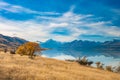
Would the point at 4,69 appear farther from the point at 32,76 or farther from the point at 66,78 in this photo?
the point at 66,78

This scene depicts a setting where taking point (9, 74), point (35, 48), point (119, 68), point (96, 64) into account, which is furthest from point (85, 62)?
point (9, 74)

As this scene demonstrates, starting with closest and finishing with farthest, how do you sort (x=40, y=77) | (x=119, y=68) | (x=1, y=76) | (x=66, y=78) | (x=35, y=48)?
(x=1, y=76) < (x=40, y=77) < (x=66, y=78) < (x=35, y=48) < (x=119, y=68)

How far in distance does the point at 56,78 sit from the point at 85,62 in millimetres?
48019

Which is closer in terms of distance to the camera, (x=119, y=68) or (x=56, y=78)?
(x=56, y=78)

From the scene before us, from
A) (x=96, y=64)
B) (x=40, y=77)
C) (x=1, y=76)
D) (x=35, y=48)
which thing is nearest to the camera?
(x=1, y=76)

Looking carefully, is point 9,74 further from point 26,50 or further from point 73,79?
point 26,50

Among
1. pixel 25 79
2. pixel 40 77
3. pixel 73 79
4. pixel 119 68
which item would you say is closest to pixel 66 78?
pixel 73 79

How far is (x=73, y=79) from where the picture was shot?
29.5 meters

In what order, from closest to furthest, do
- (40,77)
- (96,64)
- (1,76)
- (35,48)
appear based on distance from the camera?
1. (1,76)
2. (40,77)
3. (35,48)
4. (96,64)

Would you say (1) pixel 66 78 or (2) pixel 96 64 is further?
(2) pixel 96 64

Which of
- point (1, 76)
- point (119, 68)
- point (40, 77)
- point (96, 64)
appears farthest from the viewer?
point (119, 68)

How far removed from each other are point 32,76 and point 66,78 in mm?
4341

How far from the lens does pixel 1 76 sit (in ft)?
81.7

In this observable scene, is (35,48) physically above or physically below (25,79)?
above
